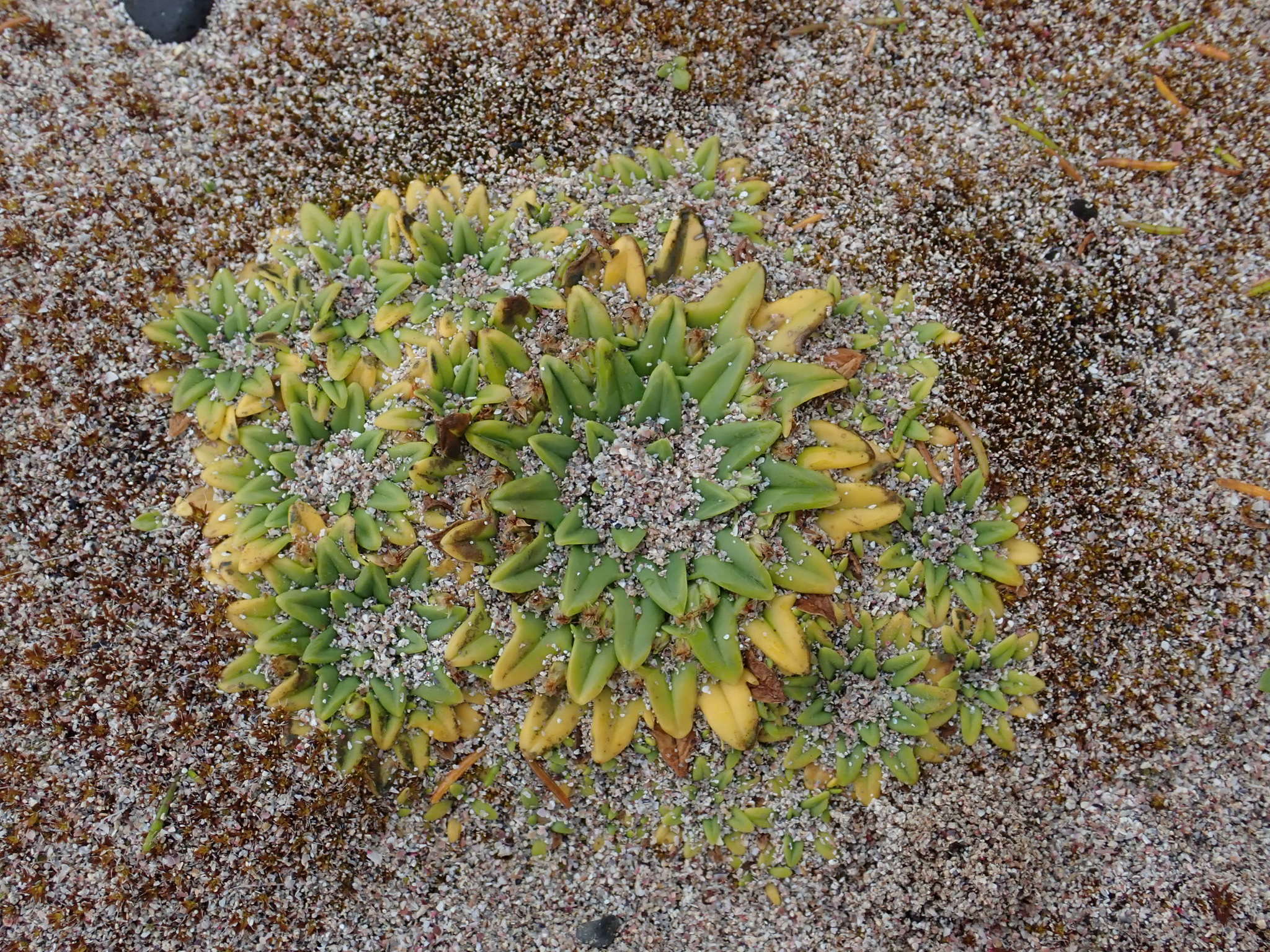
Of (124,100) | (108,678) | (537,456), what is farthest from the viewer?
(124,100)

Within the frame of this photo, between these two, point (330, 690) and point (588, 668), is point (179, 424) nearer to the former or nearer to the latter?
point (330, 690)

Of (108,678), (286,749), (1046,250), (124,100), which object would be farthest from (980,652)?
(124,100)

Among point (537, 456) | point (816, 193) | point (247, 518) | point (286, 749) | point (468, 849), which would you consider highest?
point (816, 193)

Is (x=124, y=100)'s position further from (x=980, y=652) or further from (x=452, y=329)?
(x=980, y=652)

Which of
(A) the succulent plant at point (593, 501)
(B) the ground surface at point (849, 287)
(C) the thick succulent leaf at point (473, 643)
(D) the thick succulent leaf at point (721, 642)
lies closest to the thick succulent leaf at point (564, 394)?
(A) the succulent plant at point (593, 501)

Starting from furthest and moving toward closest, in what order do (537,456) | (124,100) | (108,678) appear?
(124,100) < (108,678) < (537,456)

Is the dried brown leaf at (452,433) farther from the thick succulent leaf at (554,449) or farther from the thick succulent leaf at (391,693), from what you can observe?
the thick succulent leaf at (391,693)
